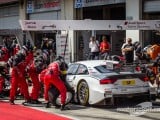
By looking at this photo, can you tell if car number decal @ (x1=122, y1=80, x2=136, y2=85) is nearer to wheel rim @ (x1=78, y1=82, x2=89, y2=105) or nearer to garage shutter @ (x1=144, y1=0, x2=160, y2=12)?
wheel rim @ (x1=78, y1=82, x2=89, y2=105)

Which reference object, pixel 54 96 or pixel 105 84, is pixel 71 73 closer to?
pixel 54 96

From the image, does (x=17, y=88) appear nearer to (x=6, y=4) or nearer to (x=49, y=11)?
(x=49, y=11)

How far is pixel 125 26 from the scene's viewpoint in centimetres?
2033

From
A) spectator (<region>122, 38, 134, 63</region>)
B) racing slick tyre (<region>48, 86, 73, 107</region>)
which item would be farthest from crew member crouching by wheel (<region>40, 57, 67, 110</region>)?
spectator (<region>122, 38, 134, 63</region>)

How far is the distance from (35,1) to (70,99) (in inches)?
839

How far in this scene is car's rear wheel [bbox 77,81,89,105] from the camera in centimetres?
1469

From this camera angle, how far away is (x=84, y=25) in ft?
64.0

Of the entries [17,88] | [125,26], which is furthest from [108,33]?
[17,88]

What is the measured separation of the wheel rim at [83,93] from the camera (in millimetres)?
14688

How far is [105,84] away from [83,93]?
1.03m

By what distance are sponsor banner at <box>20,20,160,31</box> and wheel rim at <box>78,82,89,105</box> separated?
4013 millimetres

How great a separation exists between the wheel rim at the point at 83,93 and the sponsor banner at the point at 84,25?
4013 millimetres

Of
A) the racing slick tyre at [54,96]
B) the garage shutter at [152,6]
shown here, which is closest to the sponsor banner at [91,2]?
the garage shutter at [152,6]

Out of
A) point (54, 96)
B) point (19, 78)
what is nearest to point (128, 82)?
point (54, 96)
